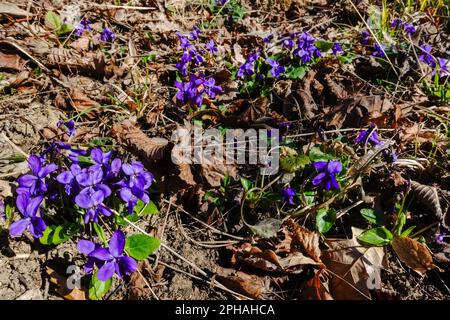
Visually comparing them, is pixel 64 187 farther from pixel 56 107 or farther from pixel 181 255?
pixel 56 107

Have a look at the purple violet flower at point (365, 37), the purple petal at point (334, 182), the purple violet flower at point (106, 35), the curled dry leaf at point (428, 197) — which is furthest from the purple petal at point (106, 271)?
the purple violet flower at point (365, 37)

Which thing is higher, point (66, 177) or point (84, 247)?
point (66, 177)

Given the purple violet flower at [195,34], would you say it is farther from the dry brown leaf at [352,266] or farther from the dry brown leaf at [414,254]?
the dry brown leaf at [414,254]

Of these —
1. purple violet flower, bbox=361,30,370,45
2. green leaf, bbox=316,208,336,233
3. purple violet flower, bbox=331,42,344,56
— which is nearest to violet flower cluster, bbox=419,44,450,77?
Answer: purple violet flower, bbox=361,30,370,45

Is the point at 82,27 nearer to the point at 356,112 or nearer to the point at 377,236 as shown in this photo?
the point at 356,112

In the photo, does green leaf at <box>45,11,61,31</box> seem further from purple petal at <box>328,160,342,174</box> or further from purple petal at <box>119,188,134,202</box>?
purple petal at <box>328,160,342,174</box>

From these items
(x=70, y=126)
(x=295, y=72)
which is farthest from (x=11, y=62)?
(x=295, y=72)
